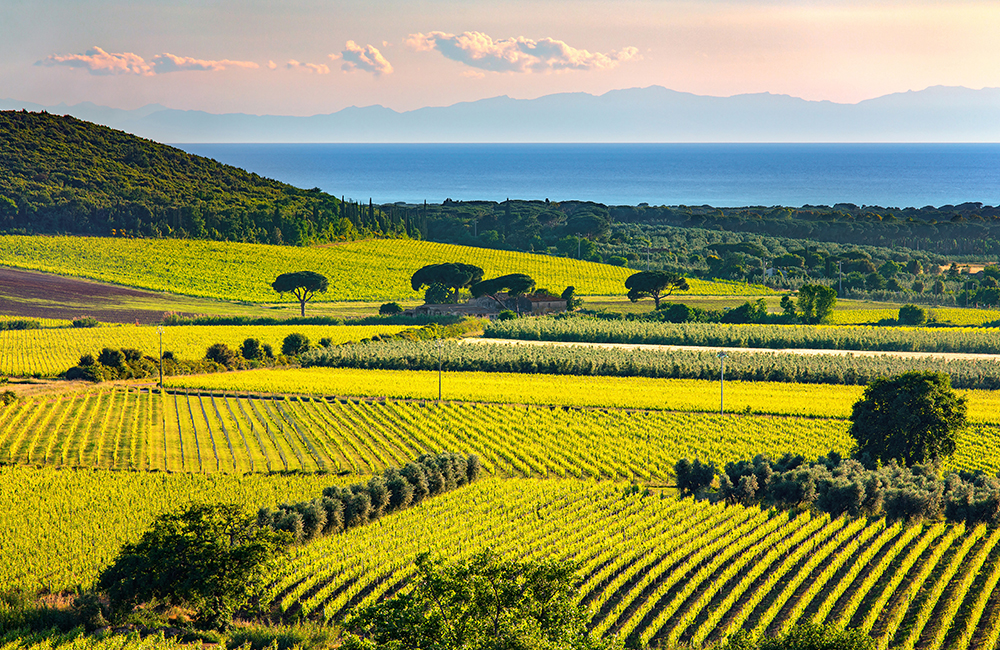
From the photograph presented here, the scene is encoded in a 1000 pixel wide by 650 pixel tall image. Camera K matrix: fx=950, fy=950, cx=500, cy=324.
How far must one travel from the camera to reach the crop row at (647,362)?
6312 cm

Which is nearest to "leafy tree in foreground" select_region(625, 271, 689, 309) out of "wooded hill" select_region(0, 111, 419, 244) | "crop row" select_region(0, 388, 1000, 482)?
"crop row" select_region(0, 388, 1000, 482)

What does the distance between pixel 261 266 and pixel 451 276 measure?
30032mm

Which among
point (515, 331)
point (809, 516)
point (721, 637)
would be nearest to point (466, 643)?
point (721, 637)

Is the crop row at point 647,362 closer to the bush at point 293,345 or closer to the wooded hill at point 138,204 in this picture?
the bush at point 293,345

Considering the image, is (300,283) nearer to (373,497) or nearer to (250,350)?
(250,350)

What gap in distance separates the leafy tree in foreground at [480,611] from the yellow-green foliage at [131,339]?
5055 centimetres

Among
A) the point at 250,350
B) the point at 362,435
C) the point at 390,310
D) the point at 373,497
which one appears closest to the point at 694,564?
the point at 373,497

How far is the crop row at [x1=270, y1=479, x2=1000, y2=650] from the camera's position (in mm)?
25156

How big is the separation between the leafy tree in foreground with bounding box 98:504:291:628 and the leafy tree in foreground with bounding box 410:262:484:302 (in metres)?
76.6

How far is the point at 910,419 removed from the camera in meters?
39.8

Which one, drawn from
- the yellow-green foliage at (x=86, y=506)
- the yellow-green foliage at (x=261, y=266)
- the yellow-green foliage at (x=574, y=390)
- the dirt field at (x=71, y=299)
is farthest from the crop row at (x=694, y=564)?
the yellow-green foliage at (x=261, y=266)

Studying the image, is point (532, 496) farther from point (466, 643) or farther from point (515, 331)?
point (515, 331)

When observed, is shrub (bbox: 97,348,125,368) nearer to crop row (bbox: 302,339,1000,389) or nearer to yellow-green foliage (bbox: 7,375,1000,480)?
yellow-green foliage (bbox: 7,375,1000,480)

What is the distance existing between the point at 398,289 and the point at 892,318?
54481mm
